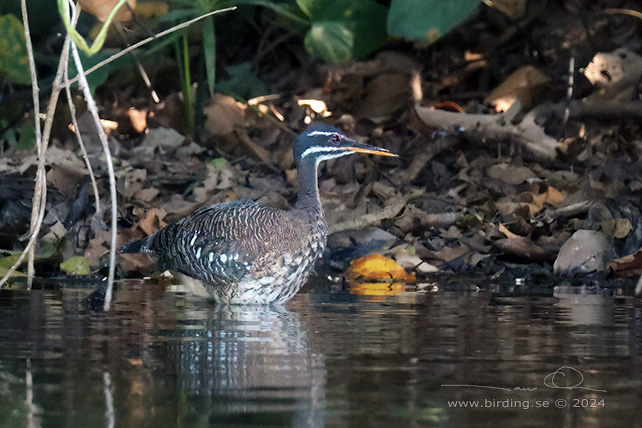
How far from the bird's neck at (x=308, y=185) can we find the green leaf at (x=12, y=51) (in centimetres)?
358

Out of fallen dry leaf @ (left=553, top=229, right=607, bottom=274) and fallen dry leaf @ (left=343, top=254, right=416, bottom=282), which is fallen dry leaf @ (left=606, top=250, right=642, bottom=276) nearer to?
fallen dry leaf @ (left=553, top=229, right=607, bottom=274)

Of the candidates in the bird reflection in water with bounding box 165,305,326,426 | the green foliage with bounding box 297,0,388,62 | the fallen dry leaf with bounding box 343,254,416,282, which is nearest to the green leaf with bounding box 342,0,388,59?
the green foliage with bounding box 297,0,388,62

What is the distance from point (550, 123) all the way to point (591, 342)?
5.55 m

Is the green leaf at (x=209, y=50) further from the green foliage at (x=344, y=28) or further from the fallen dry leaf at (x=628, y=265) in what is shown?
the fallen dry leaf at (x=628, y=265)

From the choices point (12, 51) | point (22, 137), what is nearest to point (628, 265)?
point (12, 51)

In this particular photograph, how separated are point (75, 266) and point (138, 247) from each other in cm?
59

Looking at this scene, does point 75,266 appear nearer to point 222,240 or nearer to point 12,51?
point 222,240

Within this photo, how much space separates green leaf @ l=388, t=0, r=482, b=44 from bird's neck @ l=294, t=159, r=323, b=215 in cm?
220

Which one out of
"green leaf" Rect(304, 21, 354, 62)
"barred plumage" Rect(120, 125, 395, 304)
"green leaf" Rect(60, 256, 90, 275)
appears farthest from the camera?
"green leaf" Rect(304, 21, 354, 62)

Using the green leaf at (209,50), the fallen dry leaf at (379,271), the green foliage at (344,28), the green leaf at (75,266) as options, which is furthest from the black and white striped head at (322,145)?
the green foliage at (344,28)

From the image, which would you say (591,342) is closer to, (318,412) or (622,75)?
(318,412)

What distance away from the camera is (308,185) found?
7.37m

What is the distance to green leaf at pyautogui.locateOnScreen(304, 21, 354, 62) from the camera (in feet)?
32.2

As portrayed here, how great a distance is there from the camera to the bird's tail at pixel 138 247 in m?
7.32
